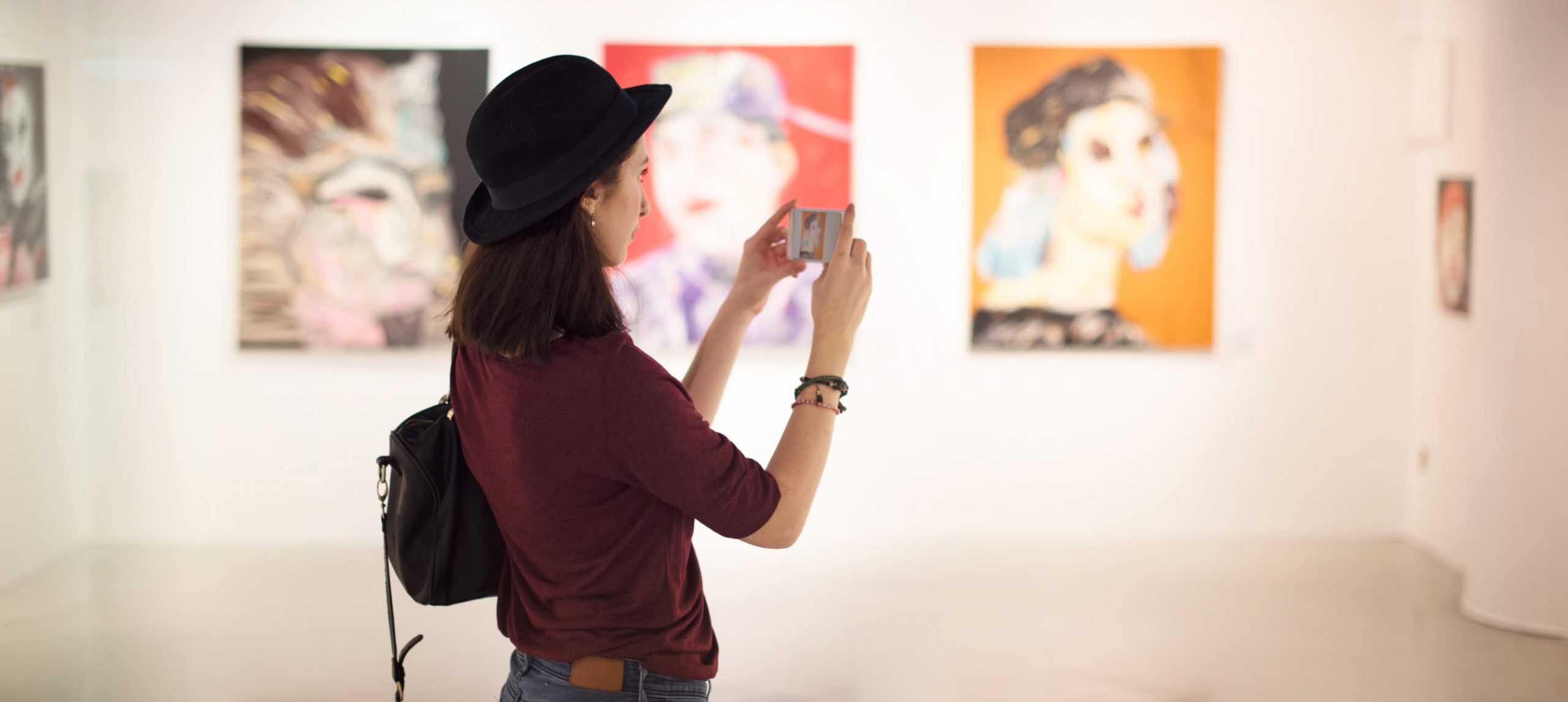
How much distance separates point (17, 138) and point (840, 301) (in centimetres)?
456

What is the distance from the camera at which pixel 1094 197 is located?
5988mm

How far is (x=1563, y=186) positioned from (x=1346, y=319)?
1543 millimetres

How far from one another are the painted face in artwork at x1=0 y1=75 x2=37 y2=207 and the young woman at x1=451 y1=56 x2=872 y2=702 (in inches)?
166

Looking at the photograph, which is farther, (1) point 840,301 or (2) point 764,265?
(2) point 764,265

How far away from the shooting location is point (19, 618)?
16.0 feet

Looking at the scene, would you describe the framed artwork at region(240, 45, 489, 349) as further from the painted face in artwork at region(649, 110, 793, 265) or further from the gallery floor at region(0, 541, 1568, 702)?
the gallery floor at region(0, 541, 1568, 702)

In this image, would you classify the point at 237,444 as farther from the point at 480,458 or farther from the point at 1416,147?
the point at 1416,147

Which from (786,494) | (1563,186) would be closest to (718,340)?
(786,494)

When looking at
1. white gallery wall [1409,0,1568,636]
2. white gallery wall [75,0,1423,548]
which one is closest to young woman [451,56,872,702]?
white gallery wall [1409,0,1568,636]

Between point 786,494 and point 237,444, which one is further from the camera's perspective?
point 237,444

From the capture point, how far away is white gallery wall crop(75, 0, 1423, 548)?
576cm

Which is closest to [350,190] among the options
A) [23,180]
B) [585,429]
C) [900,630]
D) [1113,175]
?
[23,180]

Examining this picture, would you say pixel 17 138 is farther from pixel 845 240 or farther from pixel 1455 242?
pixel 1455 242

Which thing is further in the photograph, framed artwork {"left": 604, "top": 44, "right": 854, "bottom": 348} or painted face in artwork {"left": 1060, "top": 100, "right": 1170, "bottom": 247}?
painted face in artwork {"left": 1060, "top": 100, "right": 1170, "bottom": 247}
